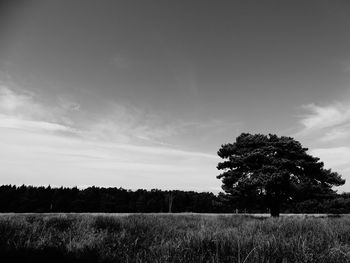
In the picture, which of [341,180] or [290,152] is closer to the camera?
[290,152]

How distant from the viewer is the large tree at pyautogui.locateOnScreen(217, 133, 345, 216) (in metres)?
18.1

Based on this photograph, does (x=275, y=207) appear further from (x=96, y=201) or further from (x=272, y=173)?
(x=96, y=201)

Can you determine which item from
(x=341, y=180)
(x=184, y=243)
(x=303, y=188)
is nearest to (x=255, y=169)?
(x=303, y=188)

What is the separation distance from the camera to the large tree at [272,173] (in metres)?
18.1

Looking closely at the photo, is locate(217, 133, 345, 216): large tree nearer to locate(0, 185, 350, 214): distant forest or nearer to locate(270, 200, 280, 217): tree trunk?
locate(270, 200, 280, 217): tree trunk

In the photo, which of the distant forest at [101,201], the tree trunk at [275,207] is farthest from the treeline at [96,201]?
the tree trunk at [275,207]

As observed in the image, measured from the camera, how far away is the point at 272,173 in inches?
693

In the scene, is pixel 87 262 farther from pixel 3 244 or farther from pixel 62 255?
pixel 3 244

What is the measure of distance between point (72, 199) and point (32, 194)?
43.1 ft

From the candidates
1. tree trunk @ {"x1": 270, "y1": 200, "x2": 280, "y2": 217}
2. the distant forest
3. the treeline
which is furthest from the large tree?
the treeline

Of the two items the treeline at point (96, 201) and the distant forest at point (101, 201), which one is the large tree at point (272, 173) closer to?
the distant forest at point (101, 201)

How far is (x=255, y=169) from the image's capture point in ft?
62.3

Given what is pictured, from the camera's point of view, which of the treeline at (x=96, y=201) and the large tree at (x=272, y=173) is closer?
the large tree at (x=272, y=173)

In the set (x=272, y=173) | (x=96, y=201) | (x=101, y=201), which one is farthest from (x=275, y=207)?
(x=96, y=201)
